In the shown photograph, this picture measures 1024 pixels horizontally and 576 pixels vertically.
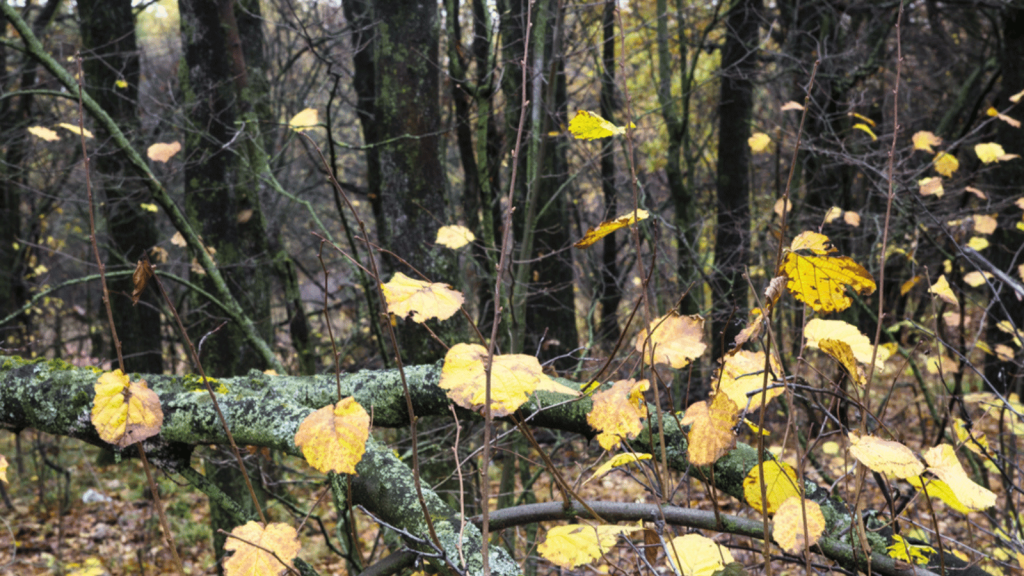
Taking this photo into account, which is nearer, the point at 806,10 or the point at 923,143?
the point at 923,143

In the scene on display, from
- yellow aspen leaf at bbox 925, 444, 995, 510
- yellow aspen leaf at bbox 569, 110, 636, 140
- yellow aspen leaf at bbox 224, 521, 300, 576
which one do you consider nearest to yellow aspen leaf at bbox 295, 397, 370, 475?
yellow aspen leaf at bbox 224, 521, 300, 576

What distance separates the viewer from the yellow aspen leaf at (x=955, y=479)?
3.71 feet

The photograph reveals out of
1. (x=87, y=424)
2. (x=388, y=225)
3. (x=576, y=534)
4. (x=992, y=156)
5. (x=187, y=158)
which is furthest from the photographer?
(x=187, y=158)

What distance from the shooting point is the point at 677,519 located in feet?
4.55

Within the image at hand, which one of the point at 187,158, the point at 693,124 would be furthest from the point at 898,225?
the point at 693,124

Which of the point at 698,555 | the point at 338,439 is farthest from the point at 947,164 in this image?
the point at 338,439

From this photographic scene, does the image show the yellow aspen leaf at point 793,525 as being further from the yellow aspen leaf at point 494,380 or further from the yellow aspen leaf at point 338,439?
the yellow aspen leaf at point 338,439

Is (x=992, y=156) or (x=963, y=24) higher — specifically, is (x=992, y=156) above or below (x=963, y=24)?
below

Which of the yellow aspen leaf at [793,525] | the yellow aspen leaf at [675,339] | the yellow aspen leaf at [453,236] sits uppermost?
the yellow aspen leaf at [453,236]

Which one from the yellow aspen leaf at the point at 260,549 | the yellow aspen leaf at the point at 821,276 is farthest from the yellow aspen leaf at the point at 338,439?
the yellow aspen leaf at the point at 821,276

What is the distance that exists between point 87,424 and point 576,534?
5.08 feet

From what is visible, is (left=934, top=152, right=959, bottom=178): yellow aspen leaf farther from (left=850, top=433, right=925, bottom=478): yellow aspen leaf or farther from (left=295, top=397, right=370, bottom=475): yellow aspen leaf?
(left=295, top=397, right=370, bottom=475): yellow aspen leaf

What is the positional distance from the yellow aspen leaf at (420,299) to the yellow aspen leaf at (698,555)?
0.61 m

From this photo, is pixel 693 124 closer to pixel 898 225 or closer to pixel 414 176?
pixel 898 225
